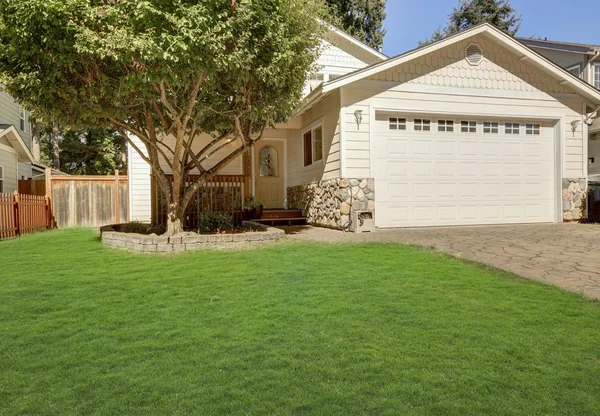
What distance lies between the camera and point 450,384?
2352 millimetres

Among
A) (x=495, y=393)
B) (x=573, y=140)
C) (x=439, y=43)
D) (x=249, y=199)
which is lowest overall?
(x=495, y=393)

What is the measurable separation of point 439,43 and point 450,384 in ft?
31.7

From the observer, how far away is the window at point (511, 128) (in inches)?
431

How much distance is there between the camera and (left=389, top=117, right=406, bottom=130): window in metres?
10.2

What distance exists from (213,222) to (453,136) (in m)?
6.82

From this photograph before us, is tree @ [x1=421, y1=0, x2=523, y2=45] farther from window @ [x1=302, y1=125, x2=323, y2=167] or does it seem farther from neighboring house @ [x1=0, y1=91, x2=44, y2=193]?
Result: neighboring house @ [x1=0, y1=91, x2=44, y2=193]

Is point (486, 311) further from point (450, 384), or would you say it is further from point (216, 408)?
point (216, 408)

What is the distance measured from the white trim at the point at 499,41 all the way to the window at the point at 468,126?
213 cm

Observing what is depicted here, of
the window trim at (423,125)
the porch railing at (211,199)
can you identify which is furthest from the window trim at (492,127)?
the porch railing at (211,199)

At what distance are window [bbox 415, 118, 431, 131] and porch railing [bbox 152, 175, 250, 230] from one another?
4.84 m

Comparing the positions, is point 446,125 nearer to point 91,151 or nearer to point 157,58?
point 157,58

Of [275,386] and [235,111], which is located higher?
[235,111]

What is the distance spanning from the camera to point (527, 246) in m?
6.94

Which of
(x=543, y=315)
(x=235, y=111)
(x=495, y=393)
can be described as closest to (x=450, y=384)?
(x=495, y=393)
